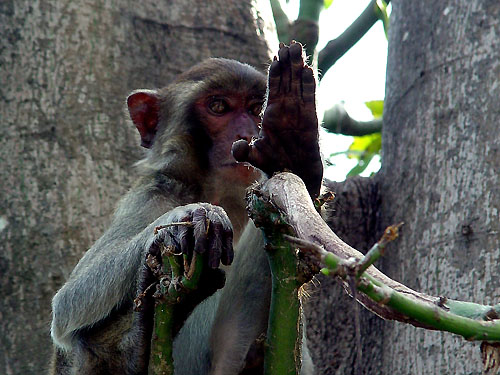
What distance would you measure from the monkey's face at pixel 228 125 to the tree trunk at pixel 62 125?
763mm

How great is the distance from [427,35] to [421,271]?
133cm

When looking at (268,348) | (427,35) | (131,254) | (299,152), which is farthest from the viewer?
(427,35)

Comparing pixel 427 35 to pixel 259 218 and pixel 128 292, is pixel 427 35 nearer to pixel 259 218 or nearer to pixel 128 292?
pixel 128 292

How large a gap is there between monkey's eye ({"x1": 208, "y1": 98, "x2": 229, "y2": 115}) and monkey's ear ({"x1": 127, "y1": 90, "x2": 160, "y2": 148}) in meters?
0.39

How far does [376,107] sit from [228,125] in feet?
8.04

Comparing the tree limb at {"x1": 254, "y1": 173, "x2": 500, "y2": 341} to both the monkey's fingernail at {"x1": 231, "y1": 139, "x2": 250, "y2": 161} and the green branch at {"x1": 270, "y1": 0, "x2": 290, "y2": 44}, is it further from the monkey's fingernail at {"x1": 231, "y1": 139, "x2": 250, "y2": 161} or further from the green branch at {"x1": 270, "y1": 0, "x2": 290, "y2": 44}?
the green branch at {"x1": 270, "y1": 0, "x2": 290, "y2": 44}

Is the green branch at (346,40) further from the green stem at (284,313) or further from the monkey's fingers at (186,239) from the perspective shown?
the green stem at (284,313)

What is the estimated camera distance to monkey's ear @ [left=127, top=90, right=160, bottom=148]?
5.08 meters

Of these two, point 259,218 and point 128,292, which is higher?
point 259,218

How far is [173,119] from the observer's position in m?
5.01

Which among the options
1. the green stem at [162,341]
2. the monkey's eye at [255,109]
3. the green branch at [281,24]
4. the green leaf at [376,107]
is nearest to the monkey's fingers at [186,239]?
the green stem at [162,341]

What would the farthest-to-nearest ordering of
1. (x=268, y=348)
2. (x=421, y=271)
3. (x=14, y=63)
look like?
(x=14, y=63) → (x=421, y=271) → (x=268, y=348)

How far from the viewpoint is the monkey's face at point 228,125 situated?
4609mm

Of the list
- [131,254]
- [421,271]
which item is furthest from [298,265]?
[421,271]
